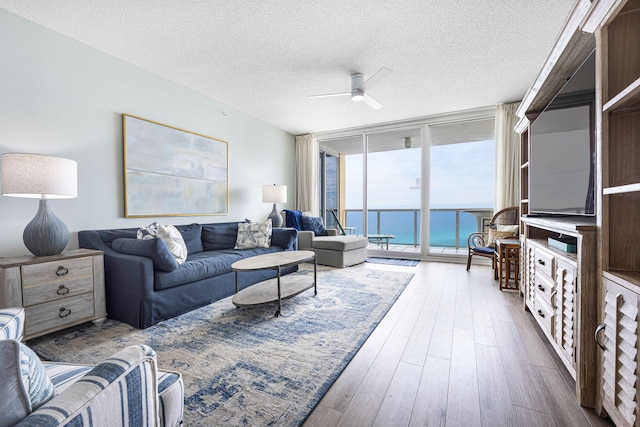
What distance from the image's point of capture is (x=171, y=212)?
3260 millimetres

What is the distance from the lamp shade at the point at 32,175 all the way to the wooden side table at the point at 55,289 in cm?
47

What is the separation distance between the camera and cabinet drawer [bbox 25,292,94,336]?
1831mm

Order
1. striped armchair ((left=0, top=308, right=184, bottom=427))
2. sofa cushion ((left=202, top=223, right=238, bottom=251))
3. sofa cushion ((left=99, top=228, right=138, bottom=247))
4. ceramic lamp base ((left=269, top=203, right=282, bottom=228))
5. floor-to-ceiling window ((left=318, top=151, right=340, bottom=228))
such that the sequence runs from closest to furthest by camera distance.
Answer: striped armchair ((left=0, top=308, right=184, bottom=427)), sofa cushion ((left=99, top=228, right=138, bottom=247)), sofa cushion ((left=202, top=223, right=238, bottom=251)), ceramic lamp base ((left=269, top=203, right=282, bottom=228)), floor-to-ceiling window ((left=318, top=151, right=340, bottom=228))

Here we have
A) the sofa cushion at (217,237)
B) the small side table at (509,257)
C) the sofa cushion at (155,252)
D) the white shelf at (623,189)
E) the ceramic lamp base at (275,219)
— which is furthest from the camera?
the ceramic lamp base at (275,219)

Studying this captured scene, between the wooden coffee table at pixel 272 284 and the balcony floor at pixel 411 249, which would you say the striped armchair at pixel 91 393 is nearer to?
the wooden coffee table at pixel 272 284

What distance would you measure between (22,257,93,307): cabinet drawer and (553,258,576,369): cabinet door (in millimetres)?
3175

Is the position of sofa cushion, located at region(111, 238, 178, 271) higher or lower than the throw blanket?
lower

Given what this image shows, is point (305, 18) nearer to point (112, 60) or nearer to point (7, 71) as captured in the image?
point (112, 60)

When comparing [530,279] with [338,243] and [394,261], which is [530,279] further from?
[394,261]

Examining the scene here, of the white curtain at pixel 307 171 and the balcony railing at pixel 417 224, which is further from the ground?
the white curtain at pixel 307 171

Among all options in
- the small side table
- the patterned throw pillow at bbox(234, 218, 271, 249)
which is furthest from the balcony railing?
the patterned throw pillow at bbox(234, 218, 271, 249)

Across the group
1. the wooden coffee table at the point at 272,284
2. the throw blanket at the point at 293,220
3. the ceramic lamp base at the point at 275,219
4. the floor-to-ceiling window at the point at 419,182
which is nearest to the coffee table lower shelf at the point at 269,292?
the wooden coffee table at the point at 272,284

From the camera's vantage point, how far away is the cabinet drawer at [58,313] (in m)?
1.83

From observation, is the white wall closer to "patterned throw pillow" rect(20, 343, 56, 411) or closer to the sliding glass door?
"patterned throw pillow" rect(20, 343, 56, 411)
